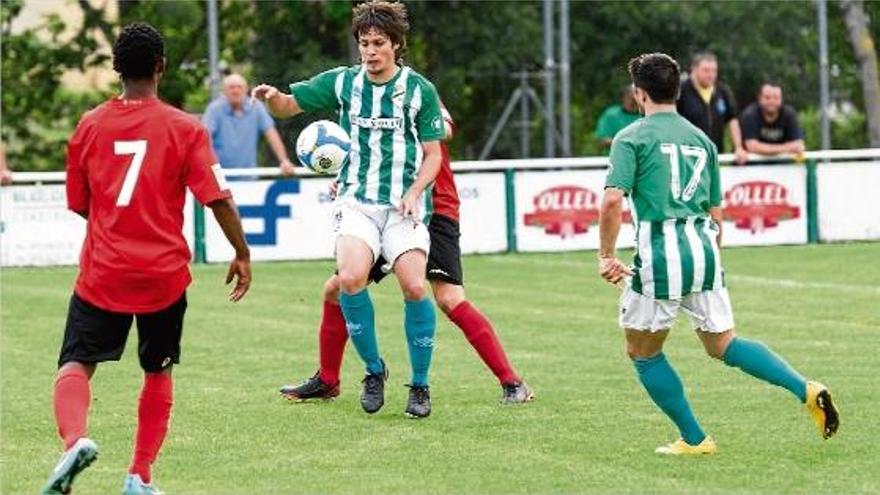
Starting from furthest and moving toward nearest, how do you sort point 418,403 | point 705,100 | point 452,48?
point 452,48, point 705,100, point 418,403

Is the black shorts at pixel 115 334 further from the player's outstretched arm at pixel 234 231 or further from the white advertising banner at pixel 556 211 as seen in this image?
the white advertising banner at pixel 556 211

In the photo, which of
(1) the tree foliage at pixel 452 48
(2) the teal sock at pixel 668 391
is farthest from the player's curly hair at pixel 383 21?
(1) the tree foliage at pixel 452 48

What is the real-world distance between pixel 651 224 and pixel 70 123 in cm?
1854

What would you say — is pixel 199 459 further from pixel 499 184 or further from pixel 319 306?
pixel 499 184

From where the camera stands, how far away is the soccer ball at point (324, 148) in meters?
10.6

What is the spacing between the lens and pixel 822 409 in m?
8.60

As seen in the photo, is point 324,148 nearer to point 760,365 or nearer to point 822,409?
point 760,365

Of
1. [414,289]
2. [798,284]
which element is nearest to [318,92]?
[414,289]

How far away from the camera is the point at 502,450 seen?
29.1ft

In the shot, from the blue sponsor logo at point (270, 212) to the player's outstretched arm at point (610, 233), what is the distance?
11718 mm

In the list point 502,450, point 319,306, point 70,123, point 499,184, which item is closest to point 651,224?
point 502,450

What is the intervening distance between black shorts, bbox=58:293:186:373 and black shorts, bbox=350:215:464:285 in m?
2.86

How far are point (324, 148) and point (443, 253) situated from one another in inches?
29.7

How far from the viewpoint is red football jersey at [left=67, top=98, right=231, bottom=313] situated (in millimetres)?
7500
